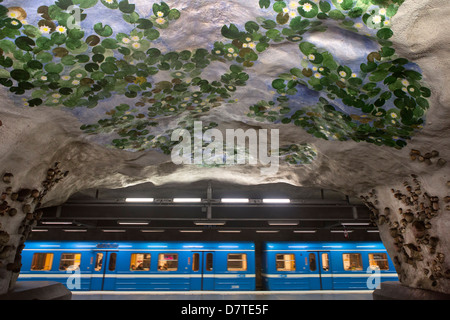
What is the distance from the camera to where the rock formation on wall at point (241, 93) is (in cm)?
252

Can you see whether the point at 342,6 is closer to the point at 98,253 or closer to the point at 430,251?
the point at 430,251

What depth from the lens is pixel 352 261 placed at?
10.8 metres

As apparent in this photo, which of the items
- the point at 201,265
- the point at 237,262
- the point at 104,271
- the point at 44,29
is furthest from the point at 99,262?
the point at 44,29

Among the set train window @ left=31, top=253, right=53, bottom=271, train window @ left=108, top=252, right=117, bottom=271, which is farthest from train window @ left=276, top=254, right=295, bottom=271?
train window @ left=31, top=253, right=53, bottom=271

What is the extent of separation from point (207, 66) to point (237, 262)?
8580mm

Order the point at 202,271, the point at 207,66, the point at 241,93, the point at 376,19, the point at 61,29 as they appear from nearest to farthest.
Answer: the point at 376,19, the point at 61,29, the point at 207,66, the point at 241,93, the point at 202,271

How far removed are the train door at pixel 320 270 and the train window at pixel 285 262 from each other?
0.63 metres

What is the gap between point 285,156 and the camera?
19.3 feet

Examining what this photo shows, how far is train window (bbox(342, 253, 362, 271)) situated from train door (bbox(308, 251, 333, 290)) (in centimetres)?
64

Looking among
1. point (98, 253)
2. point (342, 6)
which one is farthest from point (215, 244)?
point (342, 6)

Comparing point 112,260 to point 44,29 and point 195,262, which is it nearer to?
point 195,262

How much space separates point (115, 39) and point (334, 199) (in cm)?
714

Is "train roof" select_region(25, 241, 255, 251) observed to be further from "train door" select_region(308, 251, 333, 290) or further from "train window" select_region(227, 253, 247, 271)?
"train door" select_region(308, 251, 333, 290)
